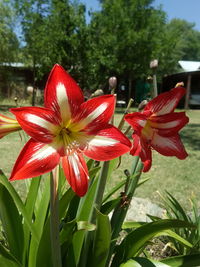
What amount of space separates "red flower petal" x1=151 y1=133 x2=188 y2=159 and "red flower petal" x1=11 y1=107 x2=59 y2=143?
1.22ft

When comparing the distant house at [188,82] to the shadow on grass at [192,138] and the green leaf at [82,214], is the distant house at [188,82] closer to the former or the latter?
the shadow on grass at [192,138]

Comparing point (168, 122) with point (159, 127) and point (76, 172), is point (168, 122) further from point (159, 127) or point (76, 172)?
point (76, 172)

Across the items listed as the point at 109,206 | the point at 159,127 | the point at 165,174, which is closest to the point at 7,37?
the point at 165,174

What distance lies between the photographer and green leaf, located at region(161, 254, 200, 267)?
1435mm

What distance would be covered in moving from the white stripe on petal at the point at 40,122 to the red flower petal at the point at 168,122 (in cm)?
35

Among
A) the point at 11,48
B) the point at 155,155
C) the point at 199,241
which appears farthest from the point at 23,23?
the point at 199,241

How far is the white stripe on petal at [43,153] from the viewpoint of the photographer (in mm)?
867

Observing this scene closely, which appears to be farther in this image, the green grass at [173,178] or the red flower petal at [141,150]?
the green grass at [173,178]

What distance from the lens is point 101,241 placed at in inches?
50.5

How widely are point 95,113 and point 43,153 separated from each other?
0.66ft

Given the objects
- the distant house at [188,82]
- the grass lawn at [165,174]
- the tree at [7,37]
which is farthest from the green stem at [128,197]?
the distant house at [188,82]

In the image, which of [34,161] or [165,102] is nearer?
[34,161]

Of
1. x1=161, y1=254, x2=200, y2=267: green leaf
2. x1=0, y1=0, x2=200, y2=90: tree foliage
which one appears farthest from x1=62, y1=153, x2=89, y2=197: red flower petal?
x1=0, y1=0, x2=200, y2=90: tree foliage

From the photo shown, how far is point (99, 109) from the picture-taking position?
95 centimetres
